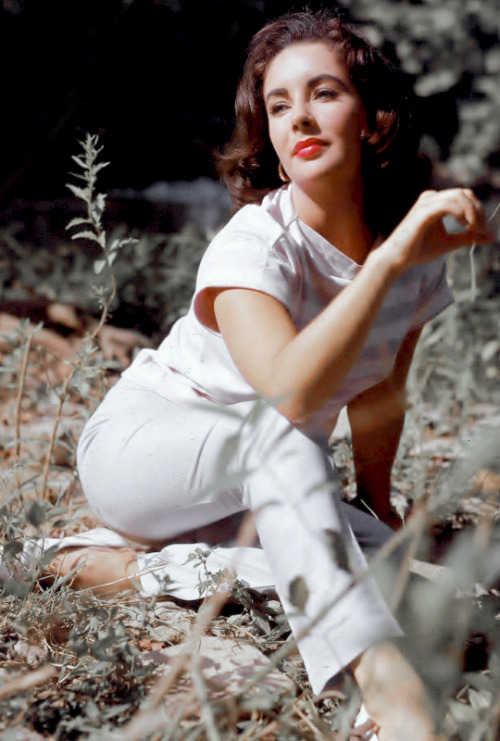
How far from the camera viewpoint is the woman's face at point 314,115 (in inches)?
66.6

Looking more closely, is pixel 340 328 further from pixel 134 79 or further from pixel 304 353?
pixel 134 79

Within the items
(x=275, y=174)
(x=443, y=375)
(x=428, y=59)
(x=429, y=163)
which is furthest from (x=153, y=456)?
(x=428, y=59)

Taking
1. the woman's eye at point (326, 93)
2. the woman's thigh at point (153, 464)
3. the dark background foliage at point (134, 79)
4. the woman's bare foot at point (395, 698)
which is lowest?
the woman's bare foot at point (395, 698)

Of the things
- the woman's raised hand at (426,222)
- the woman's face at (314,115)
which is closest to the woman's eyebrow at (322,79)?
the woman's face at (314,115)

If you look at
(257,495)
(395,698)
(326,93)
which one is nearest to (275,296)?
(257,495)

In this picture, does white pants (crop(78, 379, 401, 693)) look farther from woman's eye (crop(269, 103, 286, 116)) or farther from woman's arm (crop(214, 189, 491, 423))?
woman's eye (crop(269, 103, 286, 116))

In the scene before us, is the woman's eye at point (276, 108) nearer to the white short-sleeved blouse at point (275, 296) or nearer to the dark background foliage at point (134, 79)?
the white short-sleeved blouse at point (275, 296)

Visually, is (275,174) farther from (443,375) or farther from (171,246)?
(171,246)

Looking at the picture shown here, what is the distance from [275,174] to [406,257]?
0.80m

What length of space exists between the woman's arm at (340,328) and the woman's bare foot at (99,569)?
1.94 feet

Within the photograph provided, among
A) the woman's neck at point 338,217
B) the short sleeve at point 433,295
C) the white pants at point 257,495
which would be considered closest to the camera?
the white pants at point 257,495

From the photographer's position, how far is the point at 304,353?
1.35m

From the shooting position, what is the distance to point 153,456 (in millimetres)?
1708

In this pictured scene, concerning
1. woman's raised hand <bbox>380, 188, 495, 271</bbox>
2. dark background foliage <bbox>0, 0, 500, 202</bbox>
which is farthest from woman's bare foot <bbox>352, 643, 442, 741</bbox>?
dark background foliage <bbox>0, 0, 500, 202</bbox>
